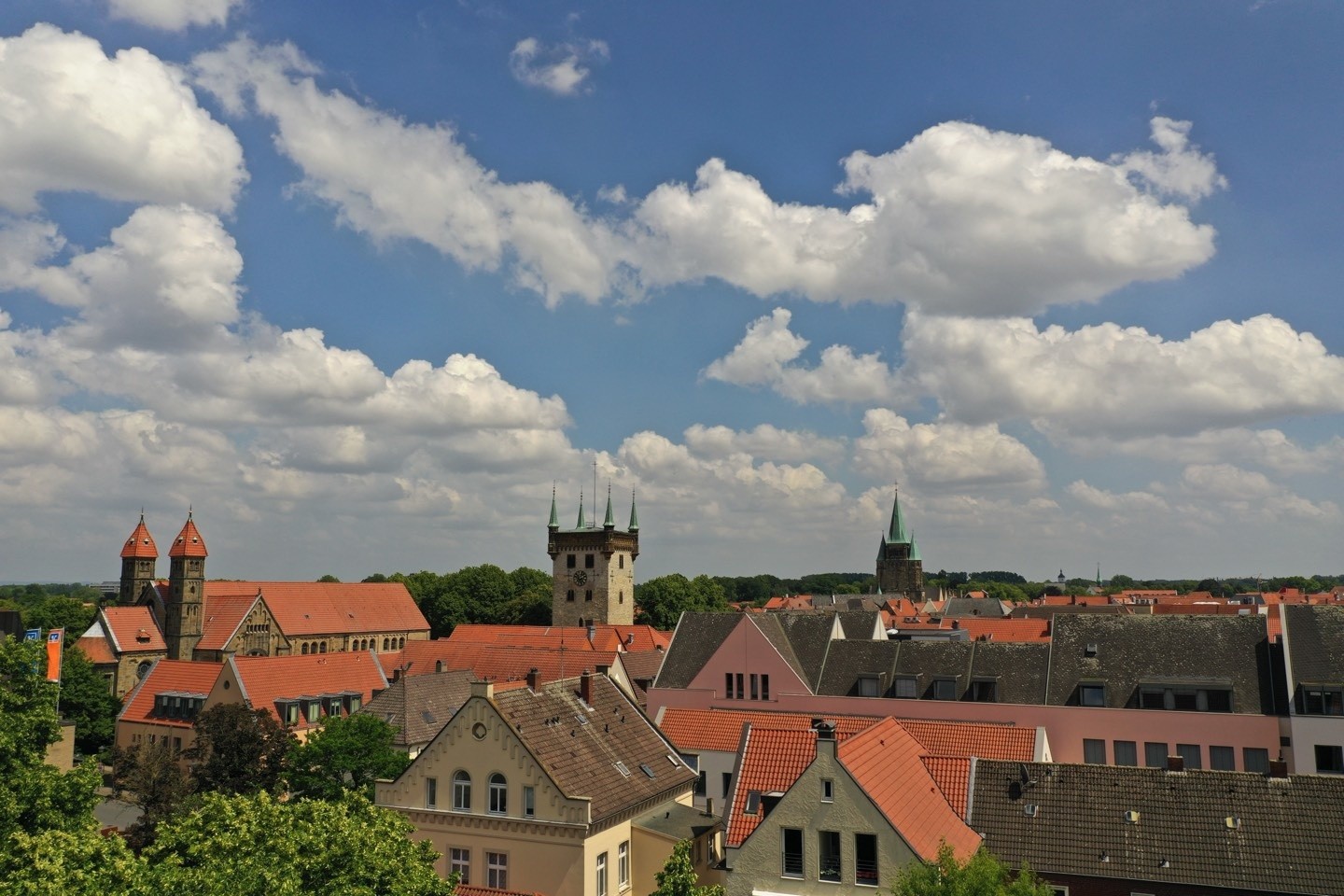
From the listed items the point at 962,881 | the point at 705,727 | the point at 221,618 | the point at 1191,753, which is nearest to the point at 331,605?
the point at 221,618

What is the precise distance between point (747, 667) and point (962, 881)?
108 ft

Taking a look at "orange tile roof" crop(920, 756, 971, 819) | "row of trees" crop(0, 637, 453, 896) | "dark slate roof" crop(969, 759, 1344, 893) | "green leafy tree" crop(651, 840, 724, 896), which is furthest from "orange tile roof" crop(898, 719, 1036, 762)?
"row of trees" crop(0, 637, 453, 896)

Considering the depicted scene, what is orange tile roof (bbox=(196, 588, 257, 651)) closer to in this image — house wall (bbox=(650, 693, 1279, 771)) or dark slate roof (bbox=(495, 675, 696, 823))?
house wall (bbox=(650, 693, 1279, 771))

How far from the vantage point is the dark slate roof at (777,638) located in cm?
5516

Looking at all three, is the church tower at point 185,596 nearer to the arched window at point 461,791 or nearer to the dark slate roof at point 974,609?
the arched window at point 461,791

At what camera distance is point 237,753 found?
153ft

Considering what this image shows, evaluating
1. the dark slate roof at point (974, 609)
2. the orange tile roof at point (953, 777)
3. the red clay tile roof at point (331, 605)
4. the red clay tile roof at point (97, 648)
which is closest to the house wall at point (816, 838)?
the orange tile roof at point (953, 777)

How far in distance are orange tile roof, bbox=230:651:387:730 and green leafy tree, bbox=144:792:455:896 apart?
46639mm

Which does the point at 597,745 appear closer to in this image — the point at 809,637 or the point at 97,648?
the point at 809,637

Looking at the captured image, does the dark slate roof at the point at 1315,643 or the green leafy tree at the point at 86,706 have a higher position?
the dark slate roof at the point at 1315,643

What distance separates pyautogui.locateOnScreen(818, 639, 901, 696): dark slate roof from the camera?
5347 cm

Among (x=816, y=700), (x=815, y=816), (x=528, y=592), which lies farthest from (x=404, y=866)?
(x=528, y=592)

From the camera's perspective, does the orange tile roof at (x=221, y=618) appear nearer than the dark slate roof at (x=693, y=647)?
No

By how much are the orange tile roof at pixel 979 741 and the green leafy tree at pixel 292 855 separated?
24.2 meters
